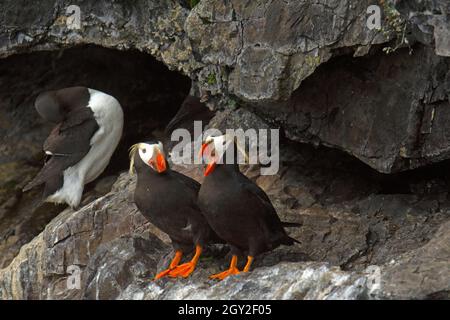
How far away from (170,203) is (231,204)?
1.66ft

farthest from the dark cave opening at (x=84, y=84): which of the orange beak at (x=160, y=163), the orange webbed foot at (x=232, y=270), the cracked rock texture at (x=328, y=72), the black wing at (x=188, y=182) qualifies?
the orange webbed foot at (x=232, y=270)

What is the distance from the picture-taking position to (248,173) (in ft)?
28.2

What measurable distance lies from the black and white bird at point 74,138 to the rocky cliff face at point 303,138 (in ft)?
1.11

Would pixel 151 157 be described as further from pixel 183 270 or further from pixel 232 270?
pixel 232 270

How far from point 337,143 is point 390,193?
87 centimetres

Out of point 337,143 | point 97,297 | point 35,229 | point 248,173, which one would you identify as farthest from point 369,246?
point 35,229

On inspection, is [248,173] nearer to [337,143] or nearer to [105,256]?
[337,143]

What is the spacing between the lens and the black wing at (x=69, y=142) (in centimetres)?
922

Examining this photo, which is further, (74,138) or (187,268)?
(74,138)

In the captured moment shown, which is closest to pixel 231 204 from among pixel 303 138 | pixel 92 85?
pixel 303 138

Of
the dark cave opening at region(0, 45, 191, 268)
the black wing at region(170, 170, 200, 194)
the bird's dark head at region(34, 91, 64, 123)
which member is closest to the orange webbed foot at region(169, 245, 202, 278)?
the black wing at region(170, 170, 200, 194)

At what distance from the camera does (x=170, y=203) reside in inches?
276

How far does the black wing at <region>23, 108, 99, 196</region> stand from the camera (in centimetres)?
922

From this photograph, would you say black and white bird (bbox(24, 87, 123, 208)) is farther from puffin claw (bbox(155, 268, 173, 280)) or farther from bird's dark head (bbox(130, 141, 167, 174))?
puffin claw (bbox(155, 268, 173, 280))
